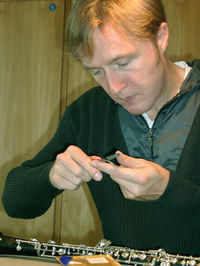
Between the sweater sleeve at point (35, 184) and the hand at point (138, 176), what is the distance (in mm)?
314

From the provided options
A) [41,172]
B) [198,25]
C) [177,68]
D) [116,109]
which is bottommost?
[41,172]

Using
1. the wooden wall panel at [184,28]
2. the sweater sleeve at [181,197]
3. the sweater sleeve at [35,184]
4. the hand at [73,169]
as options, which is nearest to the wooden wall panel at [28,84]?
the wooden wall panel at [184,28]

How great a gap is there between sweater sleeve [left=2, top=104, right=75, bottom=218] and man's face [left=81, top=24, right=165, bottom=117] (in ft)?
1.04

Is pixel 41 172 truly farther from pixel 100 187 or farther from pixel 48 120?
pixel 48 120

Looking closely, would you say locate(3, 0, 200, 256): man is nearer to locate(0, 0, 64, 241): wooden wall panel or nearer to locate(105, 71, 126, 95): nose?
locate(105, 71, 126, 95): nose

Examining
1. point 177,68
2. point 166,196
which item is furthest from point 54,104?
point 166,196

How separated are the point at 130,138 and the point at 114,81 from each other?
272mm

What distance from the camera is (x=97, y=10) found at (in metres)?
0.98

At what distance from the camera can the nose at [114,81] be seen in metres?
1.00

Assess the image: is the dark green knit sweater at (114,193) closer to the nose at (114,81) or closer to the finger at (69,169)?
the finger at (69,169)

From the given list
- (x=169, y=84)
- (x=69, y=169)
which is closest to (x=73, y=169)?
(x=69, y=169)

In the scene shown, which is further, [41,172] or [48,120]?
[48,120]

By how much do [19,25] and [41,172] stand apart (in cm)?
165

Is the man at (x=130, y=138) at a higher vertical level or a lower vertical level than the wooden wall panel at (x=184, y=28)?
lower
